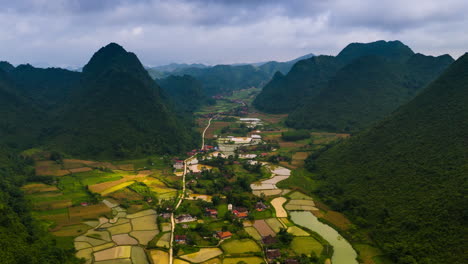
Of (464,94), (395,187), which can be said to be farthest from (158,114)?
(464,94)

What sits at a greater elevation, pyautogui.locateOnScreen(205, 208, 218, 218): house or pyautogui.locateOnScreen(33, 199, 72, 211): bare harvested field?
pyautogui.locateOnScreen(33, 199, 72, 211): bare harvested field

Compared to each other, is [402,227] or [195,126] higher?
[195,126]

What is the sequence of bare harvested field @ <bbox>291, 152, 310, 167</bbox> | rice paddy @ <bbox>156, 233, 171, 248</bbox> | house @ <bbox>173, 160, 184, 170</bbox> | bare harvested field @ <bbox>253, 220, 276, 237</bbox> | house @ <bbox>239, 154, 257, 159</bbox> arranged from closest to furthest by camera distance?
rice paddy @ <bbox>156, 233, 171, 248</bbox>, bare harvested field @ <bbox>253, 220, 276, 237</bbox>, house @ <bbox>173, 160, 184, 170</bbox>, bare harvested field @ <bbox>291, 152, 310, 167</bbox>, house @ <bbox>239, 154, 257, 159</bbox>

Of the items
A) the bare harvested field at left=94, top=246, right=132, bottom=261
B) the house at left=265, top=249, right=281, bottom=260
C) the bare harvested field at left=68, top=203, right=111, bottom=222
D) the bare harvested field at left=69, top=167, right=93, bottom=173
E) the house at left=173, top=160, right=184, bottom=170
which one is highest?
the bare harvested field at left=69, top=167, right=93, bottom=173

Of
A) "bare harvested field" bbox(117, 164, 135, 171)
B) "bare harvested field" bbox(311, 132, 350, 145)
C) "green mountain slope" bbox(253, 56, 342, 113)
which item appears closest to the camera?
"bare harvested field" bbox(117, 164, 135, 171)

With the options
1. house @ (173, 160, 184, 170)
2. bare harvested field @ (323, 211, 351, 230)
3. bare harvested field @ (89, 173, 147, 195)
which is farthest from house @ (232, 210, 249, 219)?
house @ (173, 160, 184, 170)

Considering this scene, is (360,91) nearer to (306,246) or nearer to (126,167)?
→ (126,167)

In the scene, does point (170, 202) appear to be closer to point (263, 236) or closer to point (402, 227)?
point (263, 236)

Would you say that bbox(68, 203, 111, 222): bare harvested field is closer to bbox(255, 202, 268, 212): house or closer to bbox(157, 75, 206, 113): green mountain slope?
bbox(255, 202, 268, 212): house

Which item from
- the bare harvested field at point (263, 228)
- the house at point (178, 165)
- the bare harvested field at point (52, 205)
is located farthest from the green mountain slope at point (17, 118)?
the bare harvested field at point (263, 228)
